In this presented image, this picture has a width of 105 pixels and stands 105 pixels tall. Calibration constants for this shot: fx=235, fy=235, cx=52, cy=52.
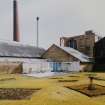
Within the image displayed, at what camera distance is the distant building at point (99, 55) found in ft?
141

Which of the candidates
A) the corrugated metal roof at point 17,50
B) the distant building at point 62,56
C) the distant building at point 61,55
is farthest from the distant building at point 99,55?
the corrugated metal roof at point 17,50

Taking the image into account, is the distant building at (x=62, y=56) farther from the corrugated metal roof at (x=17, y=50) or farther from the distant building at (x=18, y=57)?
the corrugated metal roof at (x=17, y=50)

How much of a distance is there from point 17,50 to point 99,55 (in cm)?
1562

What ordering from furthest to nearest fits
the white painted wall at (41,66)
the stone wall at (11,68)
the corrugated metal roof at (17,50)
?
the corrugated metal roof at (17,50)
the white painted wall at (41,66)
the stone wall at (11,68)

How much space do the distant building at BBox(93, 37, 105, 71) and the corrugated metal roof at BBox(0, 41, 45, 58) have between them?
10.9 metres

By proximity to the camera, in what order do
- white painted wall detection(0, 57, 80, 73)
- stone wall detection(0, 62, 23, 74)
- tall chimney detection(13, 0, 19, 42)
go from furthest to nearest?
tall chimney detection(13, 0, 19, 42), white painted wall detection(0, 57, 80, 73), stone wall detection(0, 62, 23, 74)

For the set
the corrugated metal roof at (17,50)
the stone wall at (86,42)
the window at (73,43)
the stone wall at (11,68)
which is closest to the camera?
the stone wall at (11,68)

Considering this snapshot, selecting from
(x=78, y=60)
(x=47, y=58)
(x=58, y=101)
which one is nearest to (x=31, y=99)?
(x=58, y=101)

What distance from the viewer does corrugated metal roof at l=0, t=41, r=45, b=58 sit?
128ft

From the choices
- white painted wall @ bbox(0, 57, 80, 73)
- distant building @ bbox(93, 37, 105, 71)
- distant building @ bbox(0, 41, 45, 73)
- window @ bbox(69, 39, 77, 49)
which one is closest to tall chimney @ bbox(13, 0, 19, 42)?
distant building @ bbox(0, 41, 45, 73)

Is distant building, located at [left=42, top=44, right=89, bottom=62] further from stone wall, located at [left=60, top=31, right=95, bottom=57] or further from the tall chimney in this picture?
the tall chimney

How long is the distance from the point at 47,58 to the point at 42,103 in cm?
3352

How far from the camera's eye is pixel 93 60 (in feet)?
145

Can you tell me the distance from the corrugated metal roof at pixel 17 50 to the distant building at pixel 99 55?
10.9m
